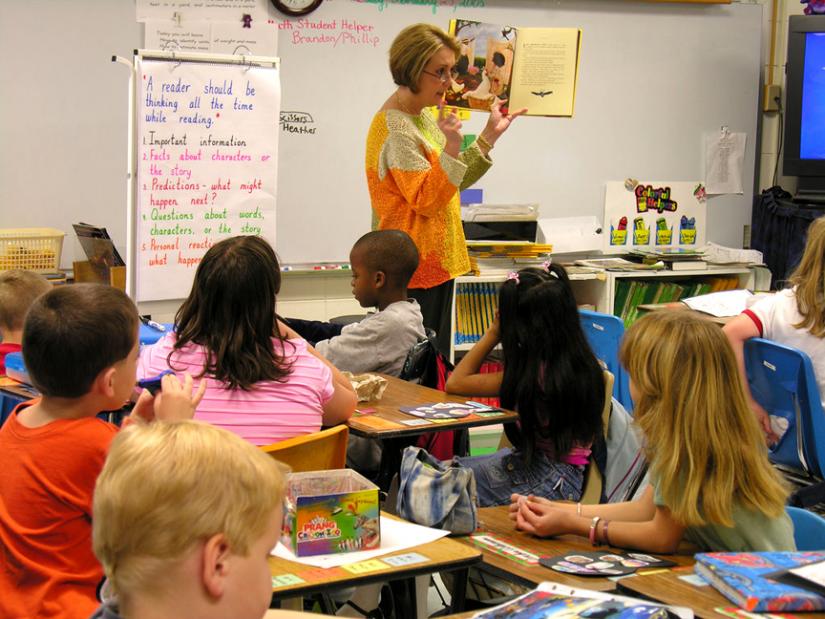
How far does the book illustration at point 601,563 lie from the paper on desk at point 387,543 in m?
0.23

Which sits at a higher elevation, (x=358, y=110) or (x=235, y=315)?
(x=358, y=110)

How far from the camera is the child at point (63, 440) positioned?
1941mm

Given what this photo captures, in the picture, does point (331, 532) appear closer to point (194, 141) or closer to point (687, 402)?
point (687, 402)

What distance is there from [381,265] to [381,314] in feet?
0.65

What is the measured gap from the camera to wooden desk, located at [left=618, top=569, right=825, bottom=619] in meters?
1.71

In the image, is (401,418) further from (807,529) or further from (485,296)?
(485,296)

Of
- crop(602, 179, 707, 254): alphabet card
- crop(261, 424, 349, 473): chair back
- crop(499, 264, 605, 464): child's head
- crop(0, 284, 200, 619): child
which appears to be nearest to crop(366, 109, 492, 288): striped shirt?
crop(499, 264, 605, 464): child's head

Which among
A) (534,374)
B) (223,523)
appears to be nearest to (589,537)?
(534,374)

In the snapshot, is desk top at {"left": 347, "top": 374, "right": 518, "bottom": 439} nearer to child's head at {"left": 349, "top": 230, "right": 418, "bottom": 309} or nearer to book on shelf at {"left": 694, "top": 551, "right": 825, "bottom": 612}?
child's head at {"left": 349, "top": 230, "right": 418, "bottom": 309}

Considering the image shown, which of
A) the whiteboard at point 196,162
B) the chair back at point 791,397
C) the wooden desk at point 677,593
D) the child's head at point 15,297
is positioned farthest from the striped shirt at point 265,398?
the whiteboard at point 196,162

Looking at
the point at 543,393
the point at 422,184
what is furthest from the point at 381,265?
the point at 543,393

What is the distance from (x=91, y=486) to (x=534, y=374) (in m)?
1.48

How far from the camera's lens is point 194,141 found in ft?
15.0

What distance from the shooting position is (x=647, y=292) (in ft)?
20.2
